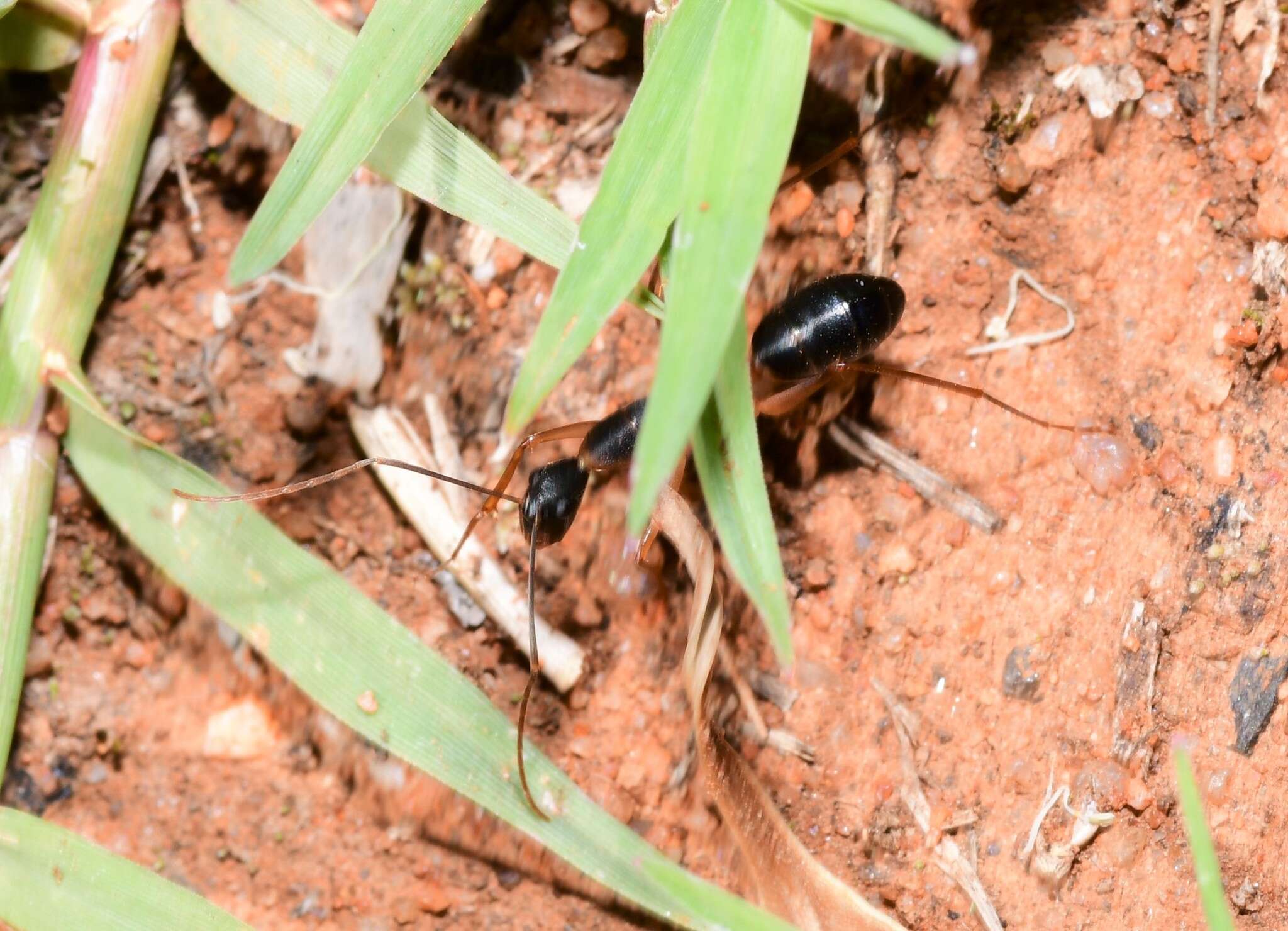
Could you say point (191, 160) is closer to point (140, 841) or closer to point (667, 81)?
point (667, 81)

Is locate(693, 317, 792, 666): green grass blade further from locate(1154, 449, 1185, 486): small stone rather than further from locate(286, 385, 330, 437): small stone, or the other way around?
locate(286, 385, 330, 437): small stone

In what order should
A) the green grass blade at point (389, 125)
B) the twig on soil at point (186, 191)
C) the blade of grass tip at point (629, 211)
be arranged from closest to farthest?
the blade of grass tip at point (629, 211) < the green grass blade at point (389, 125) < the twig on soil at point (186, 191)

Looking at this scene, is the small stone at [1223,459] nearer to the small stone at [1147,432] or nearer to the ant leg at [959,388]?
the small stone at [1147,432]

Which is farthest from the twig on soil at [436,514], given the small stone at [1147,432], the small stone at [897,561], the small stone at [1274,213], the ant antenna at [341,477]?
the small stone at [1274,213]

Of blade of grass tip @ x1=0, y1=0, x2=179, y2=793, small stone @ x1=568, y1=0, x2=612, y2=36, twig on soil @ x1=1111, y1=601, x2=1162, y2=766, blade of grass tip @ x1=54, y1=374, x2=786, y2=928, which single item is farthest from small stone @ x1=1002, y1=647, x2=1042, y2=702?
blade of grass tip @ x1=0, y1=0, x2=179, y2=793

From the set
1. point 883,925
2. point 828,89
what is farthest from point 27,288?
point 883,925

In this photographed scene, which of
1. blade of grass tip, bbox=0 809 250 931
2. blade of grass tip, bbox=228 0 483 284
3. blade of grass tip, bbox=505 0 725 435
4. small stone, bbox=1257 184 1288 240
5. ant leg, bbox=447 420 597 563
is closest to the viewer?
blade of grass tip, bbox=505 0 725 435

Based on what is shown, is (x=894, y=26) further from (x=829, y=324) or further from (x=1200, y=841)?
(x=1200, y=841)
